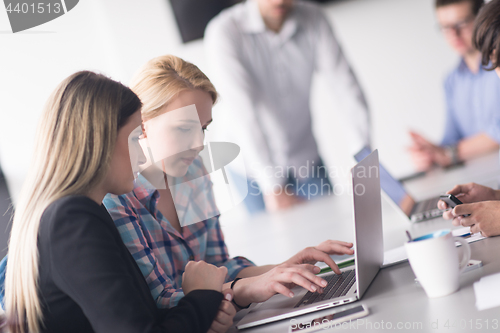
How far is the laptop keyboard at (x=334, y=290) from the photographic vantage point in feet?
2.43

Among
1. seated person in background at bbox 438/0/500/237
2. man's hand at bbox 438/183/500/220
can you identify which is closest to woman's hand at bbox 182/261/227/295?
seated person in background at bbox 438/0/500/237

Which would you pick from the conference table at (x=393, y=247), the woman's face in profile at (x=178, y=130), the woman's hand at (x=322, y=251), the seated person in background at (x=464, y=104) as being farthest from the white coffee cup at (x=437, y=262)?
the seated person in background at (x=464, y=104)

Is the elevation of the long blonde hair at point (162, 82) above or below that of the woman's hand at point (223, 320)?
above

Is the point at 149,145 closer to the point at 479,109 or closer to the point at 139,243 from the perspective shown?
the point at 139,243

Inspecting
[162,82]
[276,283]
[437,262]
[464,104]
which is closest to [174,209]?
[162,82]

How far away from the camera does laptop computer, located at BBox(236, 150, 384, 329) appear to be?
2.26ft

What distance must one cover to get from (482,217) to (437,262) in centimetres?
35

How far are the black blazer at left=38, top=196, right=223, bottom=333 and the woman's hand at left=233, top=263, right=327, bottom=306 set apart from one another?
0.16 metres

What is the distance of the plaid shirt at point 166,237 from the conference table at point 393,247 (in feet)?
0.49

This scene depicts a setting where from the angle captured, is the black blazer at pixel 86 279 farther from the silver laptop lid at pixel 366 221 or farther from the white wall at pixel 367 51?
the white wall at pixel 367 51

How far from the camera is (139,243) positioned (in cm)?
83

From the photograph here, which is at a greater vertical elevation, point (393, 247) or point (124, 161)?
point (124, 161)

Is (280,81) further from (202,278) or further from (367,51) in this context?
(202,278)

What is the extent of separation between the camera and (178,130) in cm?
101
